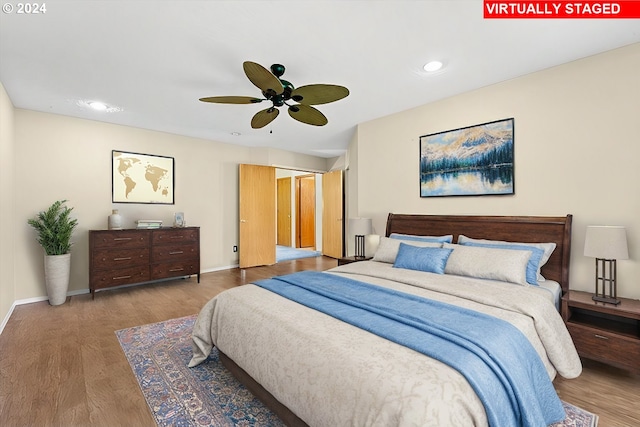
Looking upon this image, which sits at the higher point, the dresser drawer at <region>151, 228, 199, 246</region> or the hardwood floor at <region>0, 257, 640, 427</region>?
the dresser drawer at <region>151, 228, 199, 246</region>

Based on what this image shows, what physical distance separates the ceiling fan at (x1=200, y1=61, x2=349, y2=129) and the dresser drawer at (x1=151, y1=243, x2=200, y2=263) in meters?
2.77

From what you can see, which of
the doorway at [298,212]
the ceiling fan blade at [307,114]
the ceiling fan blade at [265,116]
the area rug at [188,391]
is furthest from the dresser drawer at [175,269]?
the doorway at [298,212]

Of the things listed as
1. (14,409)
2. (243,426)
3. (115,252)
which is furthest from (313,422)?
(115,252)

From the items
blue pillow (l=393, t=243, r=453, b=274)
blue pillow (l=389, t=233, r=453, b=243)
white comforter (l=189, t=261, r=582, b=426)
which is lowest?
white comforter (l=189, t=261, r=582, b=426)

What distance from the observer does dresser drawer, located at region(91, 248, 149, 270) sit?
13.1 feet

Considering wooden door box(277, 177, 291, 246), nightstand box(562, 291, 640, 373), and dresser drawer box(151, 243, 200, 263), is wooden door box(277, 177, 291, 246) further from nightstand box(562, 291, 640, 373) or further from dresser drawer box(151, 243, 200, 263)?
nightstand box(562, 291, 640, 373)

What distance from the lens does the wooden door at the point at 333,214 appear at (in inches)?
272

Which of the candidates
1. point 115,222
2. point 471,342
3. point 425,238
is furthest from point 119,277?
point 471,342

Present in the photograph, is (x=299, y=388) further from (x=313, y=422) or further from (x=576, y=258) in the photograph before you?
(x=576, y=258)

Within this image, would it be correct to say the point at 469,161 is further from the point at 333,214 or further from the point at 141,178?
the point at 141,178

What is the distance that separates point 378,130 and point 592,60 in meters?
2.28

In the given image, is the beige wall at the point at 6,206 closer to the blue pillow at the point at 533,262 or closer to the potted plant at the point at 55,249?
the potted plant at the point at 55,249

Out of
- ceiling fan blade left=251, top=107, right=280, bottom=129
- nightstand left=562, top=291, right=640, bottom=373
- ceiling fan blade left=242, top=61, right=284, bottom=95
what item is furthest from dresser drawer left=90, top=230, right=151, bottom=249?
nightstand left=562, top=291, right=640, bottom=373

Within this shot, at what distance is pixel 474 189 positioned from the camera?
10.8ft
